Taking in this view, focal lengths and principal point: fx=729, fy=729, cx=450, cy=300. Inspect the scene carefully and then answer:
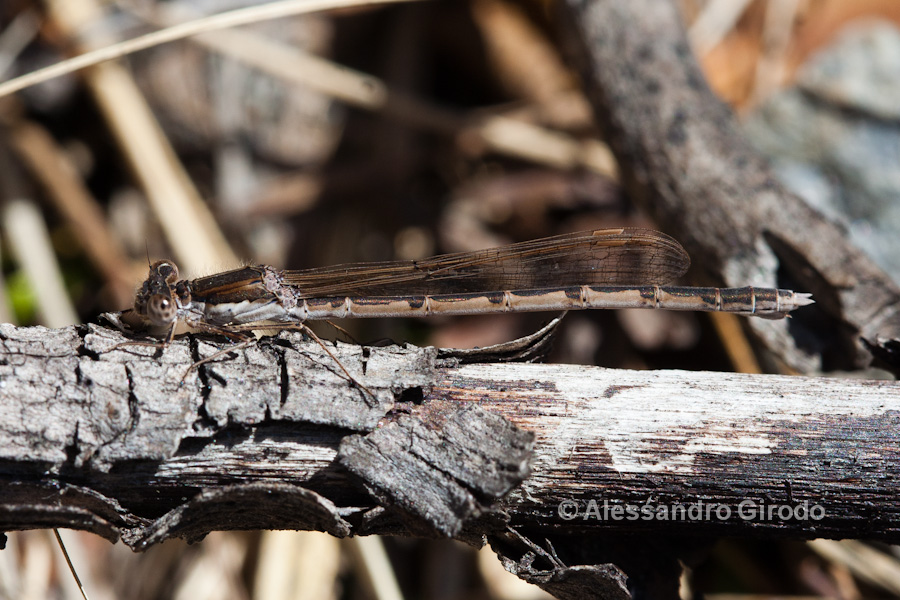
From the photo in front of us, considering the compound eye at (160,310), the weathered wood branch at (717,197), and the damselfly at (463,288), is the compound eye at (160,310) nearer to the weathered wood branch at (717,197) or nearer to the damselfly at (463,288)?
the damselfly at (463,288)

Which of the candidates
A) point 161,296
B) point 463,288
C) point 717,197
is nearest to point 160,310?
point 161,296

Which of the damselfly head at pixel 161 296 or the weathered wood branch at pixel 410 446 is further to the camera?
the damselfly head at pixel 161 296

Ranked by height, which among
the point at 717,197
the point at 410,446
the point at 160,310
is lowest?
the point at 410,446

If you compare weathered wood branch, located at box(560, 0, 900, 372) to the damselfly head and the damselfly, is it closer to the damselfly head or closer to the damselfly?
the damselfly

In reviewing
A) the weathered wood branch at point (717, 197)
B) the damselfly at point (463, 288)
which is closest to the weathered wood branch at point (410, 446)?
the weathered wood branch at point (717, 197)

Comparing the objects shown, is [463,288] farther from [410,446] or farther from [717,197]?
[410,446]

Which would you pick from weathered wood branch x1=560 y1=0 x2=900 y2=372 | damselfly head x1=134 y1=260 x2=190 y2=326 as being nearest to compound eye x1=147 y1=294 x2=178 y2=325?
damselfly head x1=134 y1=260 x2=190 y2=326

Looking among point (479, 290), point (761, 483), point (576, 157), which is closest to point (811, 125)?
point (576, 157)
